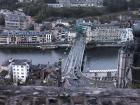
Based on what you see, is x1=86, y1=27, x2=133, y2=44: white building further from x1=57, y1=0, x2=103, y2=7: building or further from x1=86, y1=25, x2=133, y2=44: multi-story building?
x1=57, y1=0, x2=103, y2=7: building

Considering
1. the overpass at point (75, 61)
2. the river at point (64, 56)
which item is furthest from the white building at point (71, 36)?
the river at point (64, 56)

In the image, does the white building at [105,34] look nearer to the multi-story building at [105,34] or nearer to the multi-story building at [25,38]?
the multi-story building at [105,34]

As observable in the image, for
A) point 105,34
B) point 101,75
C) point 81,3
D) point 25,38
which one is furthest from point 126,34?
point 81,3

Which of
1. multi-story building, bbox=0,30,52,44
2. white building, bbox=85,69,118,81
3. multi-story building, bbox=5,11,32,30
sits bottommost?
white building, bbox=85,69,118,81

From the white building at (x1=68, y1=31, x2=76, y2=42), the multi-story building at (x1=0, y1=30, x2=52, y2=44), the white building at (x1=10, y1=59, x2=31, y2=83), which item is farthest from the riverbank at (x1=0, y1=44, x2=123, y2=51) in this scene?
the white building at (x1=10, y1=59, x2=31, y2=83)

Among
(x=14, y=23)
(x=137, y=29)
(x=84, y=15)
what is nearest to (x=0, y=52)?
(x=14, y=23)

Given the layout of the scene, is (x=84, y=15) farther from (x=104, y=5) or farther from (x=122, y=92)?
(x=122, y=92)
